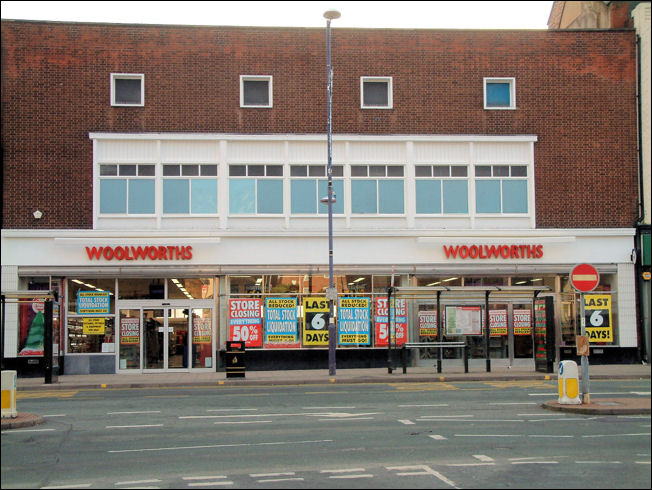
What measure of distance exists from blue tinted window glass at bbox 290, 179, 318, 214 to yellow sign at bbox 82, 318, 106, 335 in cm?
781

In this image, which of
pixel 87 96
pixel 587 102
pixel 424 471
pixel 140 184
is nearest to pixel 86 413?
pixel 424 471

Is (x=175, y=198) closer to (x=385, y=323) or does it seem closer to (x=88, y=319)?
(x=88, y=319)

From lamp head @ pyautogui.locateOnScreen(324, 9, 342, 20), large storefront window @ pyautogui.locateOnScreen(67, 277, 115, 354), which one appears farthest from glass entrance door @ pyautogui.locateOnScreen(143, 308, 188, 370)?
lamp head @ pyautogui.locateOnScreen(324, 9, 342, 20)

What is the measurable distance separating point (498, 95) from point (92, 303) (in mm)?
16684

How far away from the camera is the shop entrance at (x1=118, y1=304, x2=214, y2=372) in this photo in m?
27.9

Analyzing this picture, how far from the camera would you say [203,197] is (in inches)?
1118

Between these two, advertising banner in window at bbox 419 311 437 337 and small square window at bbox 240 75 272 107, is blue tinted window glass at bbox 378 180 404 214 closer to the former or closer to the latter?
advertising banner in window at bbox 419 311 437 337

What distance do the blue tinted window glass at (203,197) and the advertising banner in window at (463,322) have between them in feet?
30.0

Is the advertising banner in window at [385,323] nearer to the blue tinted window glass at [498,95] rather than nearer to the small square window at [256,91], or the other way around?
the blue tinted window glass at [498,95]

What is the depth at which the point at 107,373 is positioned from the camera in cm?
2767

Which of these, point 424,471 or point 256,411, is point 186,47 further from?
point 424,471

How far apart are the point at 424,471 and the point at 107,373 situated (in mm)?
19483

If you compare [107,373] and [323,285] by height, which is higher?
[323,285]

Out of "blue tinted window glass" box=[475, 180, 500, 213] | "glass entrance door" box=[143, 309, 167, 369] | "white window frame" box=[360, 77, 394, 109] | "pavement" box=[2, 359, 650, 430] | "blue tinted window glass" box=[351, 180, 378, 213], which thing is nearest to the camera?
"pavement" box=[2, 359, 650, 430]
